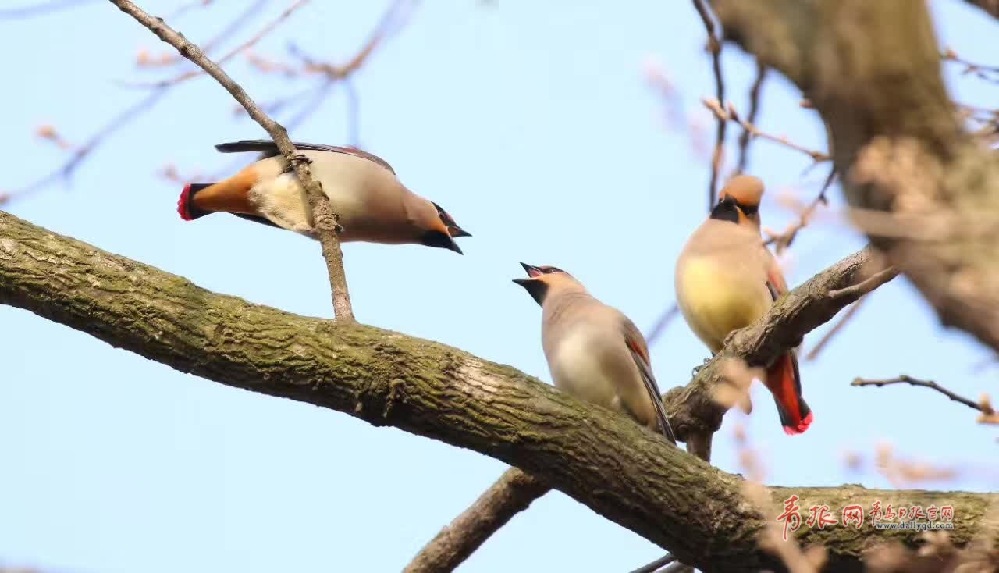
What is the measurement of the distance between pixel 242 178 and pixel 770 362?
2.07m

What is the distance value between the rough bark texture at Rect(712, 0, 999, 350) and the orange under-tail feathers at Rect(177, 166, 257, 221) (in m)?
3.33

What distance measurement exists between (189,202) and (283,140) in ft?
2.33

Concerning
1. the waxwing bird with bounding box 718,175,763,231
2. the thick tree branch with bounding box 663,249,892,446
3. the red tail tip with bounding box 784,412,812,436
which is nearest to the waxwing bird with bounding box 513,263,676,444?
the thick tree branch with bounding box 663,249,892,446

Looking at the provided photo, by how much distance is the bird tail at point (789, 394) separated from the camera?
5.13 m

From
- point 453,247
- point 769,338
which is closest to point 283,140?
point 453,247

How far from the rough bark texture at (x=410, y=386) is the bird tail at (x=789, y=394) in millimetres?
1801

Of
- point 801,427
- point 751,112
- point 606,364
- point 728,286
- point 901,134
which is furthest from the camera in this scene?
point 728,286

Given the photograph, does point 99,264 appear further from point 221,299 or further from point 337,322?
point 337,322

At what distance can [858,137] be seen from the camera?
1.53m

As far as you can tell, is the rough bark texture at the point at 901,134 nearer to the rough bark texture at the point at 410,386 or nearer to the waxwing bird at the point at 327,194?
the rough bark texture at the point at 410,386

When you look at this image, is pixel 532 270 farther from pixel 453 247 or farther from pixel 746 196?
pixel 746 196

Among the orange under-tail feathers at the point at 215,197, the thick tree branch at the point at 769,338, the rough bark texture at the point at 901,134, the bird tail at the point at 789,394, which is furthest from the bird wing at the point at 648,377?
the rough bark texture at the point at 901,134

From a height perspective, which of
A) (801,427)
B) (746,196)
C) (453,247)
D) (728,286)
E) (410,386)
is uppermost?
(746,196)

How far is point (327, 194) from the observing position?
452 centimetres
